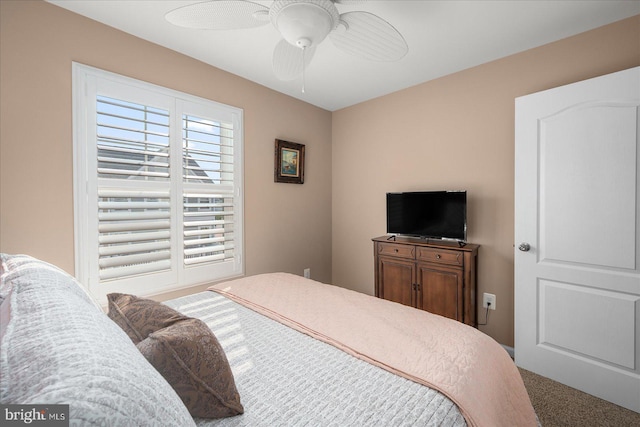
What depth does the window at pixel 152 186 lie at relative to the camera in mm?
2020

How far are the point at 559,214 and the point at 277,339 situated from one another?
6.94ft

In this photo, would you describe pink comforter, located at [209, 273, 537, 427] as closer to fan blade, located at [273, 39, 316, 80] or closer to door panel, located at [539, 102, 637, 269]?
door panel, located at [539, 102, 637, 269]

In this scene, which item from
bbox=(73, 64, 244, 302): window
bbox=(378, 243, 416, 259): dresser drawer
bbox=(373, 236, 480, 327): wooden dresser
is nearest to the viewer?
bbox=(73, 64, 244, 302): window

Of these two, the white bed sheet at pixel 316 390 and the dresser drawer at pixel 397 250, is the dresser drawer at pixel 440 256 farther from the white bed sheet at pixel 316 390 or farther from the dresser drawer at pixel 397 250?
the white bed sheet at pixel 316 390

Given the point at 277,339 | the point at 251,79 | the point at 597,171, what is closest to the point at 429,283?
the point at 597,171

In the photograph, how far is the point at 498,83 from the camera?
2.55 metres

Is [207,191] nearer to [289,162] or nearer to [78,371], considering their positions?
[289,162]

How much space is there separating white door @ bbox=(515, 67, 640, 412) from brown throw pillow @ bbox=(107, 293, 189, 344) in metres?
2.41

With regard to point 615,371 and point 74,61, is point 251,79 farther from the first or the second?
point 615,371

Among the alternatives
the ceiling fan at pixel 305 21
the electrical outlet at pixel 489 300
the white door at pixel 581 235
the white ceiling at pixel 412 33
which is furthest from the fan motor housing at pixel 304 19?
the electrical outlet at pixel 489 300

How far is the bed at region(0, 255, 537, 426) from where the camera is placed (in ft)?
1.55

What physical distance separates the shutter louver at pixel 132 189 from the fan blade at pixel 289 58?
3.65 ft

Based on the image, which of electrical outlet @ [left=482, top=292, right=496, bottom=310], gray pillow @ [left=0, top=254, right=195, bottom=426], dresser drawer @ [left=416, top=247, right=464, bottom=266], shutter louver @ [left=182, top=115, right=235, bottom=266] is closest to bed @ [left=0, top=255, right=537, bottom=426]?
gray pillow @ [left=0, top=254, right=195, bottom=426]

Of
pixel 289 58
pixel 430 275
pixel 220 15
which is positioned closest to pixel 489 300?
pixel 430 275
